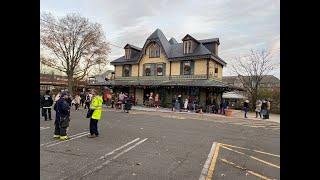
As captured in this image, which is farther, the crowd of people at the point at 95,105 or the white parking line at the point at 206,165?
the crowd of people at the point at 95,105

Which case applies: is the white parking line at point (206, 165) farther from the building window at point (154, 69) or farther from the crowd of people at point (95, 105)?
the building window at point (154, 69)

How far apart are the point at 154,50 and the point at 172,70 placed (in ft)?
13.0

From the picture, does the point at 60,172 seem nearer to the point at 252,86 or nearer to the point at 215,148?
the point at 215,148

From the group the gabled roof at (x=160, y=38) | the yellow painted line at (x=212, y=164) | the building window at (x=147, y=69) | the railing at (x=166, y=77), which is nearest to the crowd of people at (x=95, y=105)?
the railing at (x=166, y=77)

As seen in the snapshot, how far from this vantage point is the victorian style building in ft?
96.7

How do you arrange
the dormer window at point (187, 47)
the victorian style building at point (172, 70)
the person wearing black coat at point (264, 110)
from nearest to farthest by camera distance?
the person wearing black coat at point (264, 110), the victorian style building at point (172, 70), the dormer window at point (187, 47)

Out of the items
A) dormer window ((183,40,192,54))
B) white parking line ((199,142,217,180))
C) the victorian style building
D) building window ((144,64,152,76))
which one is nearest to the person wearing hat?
white parking line ((199,142,217,180))

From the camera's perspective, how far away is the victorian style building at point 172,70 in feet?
96.7

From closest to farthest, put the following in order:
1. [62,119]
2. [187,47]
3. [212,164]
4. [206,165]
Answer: [206,165] < [212,164] < [62,119] < [187,47]

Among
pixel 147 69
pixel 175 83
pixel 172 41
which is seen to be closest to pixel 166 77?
pixel 175 83

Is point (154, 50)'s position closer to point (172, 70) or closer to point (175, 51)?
point (175, 51)

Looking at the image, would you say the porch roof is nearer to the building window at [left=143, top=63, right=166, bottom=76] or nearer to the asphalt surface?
the building window at [left=143, top=63, right=166, bottom=76]

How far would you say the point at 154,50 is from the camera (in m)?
34.1
